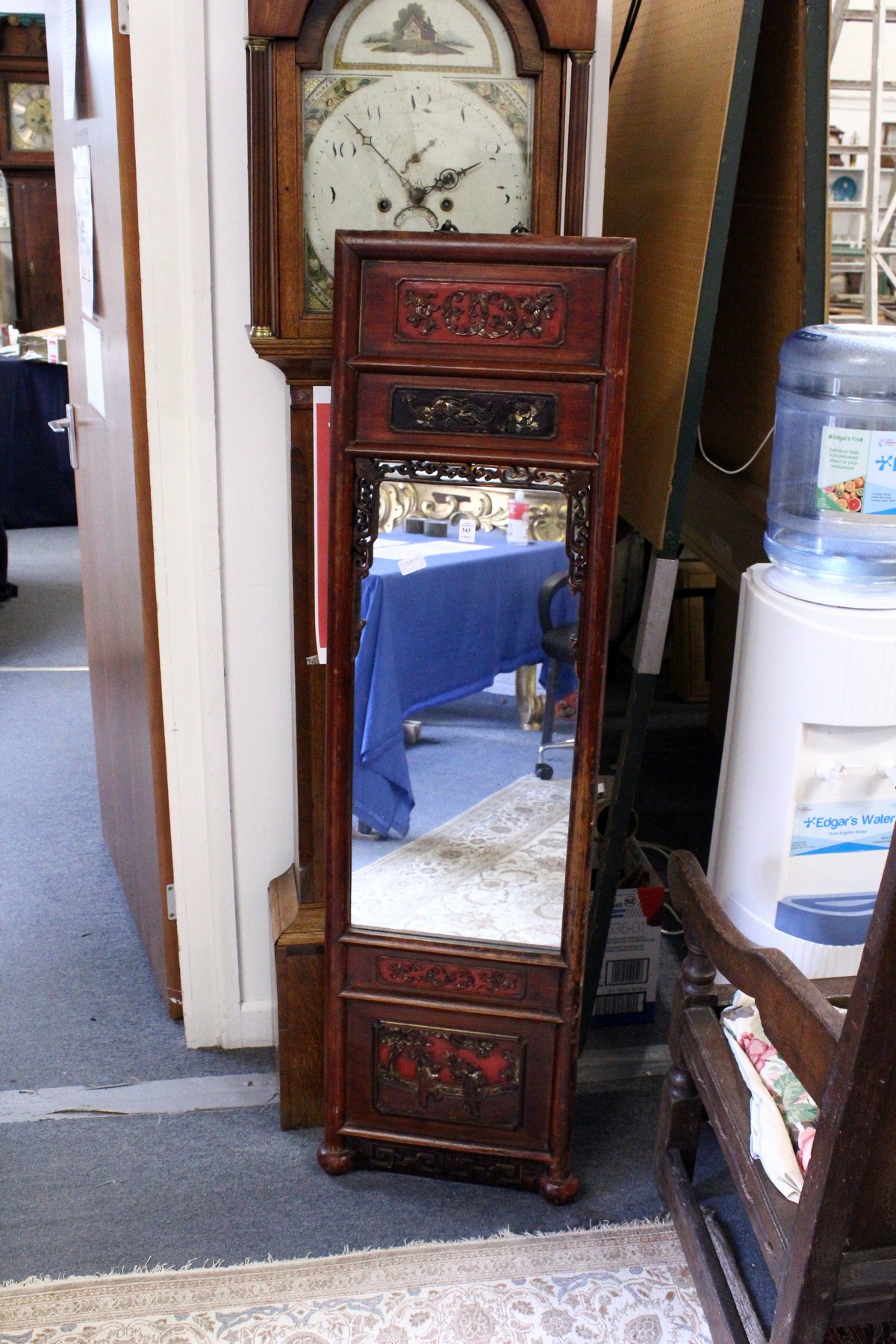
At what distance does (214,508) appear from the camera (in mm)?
2053

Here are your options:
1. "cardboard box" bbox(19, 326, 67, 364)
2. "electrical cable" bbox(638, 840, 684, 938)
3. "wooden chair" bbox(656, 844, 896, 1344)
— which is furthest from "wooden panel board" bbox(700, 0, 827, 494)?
"cardboard box" bbox(19, 326, 67, 364)

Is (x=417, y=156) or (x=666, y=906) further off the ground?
(x=417, y=156)

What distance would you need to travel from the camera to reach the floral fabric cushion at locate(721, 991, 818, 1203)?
4.99 ft

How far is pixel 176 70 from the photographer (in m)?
→ 1.84

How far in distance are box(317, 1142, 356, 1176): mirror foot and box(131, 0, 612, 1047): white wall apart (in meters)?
0.39

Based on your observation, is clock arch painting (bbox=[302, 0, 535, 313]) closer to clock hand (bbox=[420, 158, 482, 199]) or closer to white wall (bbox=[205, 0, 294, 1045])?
clock hand (bbox=[420, 158, 482, 199])

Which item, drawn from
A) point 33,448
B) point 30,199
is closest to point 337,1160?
Answer: point 33,448

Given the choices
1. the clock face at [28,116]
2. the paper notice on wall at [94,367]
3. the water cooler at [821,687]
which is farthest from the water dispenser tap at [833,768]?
the clock face at [28,116]

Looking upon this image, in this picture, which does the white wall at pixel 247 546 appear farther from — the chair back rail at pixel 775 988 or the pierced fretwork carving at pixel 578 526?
the chair back rail at pixel 775 988

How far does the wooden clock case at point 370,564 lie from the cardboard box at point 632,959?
0.46m

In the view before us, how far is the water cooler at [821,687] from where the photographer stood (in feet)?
5.92

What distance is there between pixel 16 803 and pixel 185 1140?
1.47 m

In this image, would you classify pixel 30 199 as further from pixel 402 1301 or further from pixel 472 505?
pixel 402 1301

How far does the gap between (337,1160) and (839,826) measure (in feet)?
3.29
